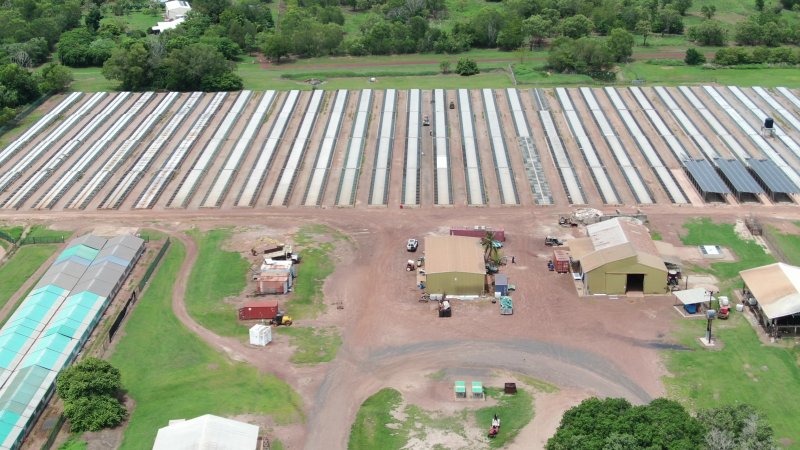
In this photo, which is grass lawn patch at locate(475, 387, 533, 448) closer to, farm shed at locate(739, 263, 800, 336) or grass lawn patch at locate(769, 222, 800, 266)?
farm shed at locate(739, 263, 800, 336)

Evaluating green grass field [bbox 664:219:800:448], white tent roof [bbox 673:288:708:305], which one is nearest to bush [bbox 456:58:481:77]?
white tent roof [bbox 673:288:708:305]

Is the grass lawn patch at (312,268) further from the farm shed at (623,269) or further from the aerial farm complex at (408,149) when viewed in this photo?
the farm shed at (623,269)

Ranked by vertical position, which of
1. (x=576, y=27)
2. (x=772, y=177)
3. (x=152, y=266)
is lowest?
(x=152, y=266)

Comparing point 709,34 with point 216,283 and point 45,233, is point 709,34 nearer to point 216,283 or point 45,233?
point 216,283

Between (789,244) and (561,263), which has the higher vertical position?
(789,244)

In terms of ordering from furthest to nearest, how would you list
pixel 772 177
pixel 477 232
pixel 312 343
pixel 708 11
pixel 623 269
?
pixel 708 11 < pixel 772 177 < pixel 477 232 < pixel 623 269 < pixel 312 343

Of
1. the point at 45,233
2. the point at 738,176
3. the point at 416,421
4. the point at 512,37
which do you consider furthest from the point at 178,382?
the point at 512,37

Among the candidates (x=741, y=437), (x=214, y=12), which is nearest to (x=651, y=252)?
(x=741, y=437)

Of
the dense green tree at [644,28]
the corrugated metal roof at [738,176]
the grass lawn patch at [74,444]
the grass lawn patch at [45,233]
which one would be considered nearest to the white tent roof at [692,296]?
the corrugated metal roof at [738,176]

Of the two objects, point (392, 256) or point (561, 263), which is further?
point (392, 256)
